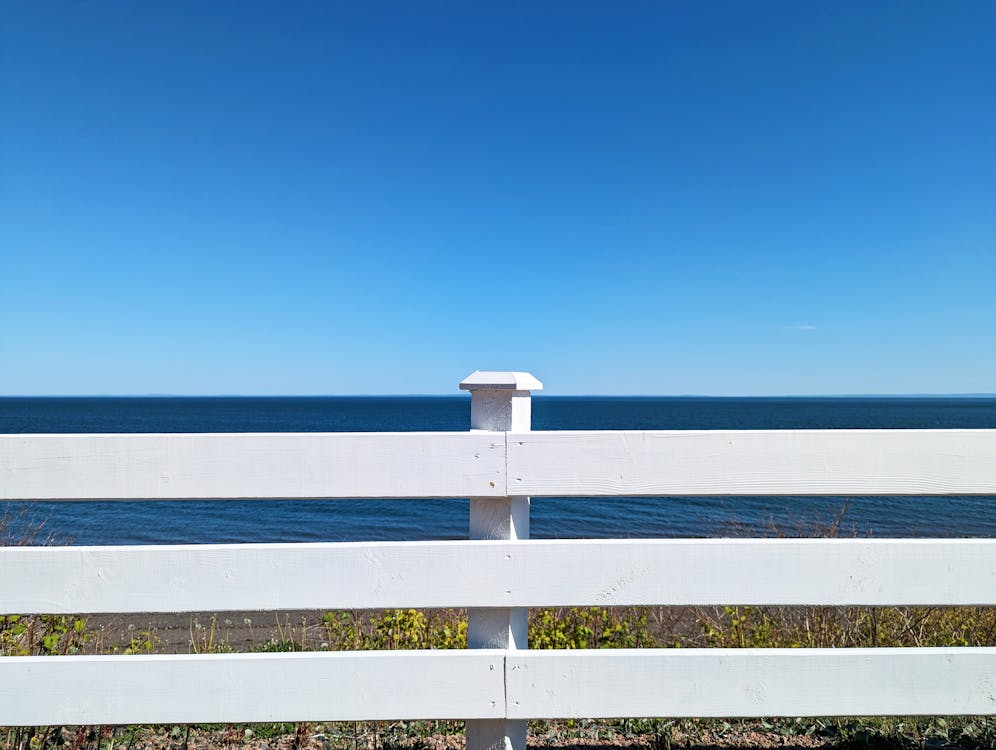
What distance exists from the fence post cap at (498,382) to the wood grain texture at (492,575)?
0.48m

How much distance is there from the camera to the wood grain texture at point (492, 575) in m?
1.82

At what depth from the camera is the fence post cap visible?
190cm

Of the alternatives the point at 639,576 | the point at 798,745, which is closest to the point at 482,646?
the point at 639,576

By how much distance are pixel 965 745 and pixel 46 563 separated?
334cm

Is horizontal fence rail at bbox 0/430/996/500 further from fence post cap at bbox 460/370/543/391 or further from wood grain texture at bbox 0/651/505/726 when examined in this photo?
wood grain texture at bbox 0/651/505/726

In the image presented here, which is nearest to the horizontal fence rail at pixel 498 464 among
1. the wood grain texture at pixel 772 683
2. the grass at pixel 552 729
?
the wood grain texture at pixel 772 683

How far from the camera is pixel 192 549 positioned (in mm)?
1831

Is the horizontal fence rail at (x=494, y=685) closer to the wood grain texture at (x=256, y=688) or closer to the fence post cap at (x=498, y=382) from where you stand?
the wood grain texture at (x=256, y=688)

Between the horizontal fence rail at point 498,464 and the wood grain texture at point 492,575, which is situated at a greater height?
the horizontal fence rail at point 498,464

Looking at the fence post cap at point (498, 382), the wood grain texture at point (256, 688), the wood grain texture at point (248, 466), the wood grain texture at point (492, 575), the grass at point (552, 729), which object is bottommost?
the grass at point (552, 729)

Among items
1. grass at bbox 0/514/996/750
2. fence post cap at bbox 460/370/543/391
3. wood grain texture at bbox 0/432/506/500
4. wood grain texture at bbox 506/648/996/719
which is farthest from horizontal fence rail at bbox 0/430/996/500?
grass at bbox 0/514/996/750

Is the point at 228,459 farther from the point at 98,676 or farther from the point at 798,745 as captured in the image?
the point at 798,745

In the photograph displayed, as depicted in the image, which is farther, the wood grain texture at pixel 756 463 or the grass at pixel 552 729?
the grass at pixel 552 729

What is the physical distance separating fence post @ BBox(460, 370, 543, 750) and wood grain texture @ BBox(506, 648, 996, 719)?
0.10m
